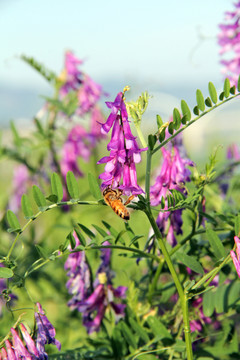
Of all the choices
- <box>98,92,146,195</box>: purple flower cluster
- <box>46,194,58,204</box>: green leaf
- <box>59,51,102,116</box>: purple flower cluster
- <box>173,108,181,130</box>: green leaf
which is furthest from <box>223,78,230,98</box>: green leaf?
<box>59,51,102,116</box>: purple flower cluster

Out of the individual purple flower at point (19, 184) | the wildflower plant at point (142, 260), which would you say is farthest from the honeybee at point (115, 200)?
the individual purple flower at point (19, 184)

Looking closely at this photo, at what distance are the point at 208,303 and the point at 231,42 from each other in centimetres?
85

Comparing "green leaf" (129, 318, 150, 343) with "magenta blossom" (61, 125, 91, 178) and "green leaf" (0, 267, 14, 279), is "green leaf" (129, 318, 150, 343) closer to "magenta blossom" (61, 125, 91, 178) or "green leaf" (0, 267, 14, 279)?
"green leaf" (0, 267, 14, 279)

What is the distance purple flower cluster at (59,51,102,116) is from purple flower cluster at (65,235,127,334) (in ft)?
3.41

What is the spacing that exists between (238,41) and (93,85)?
775mm

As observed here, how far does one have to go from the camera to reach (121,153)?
2.58 ft

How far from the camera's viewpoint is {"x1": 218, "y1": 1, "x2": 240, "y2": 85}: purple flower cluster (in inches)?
60.2

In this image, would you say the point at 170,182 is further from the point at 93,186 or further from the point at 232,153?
the point at 232,153

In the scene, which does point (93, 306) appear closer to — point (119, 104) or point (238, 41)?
point (119, 104)

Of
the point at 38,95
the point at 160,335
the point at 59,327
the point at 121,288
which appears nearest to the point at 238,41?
the point at 38,95

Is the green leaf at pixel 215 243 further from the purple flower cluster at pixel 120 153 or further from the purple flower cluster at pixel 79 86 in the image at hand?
the purple flower cluster at pixel 79 86

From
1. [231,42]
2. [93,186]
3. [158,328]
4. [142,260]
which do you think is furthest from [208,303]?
[231,42]

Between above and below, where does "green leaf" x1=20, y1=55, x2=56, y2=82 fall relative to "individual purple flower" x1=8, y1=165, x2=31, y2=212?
above

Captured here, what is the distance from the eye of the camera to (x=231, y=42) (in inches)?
61.7
